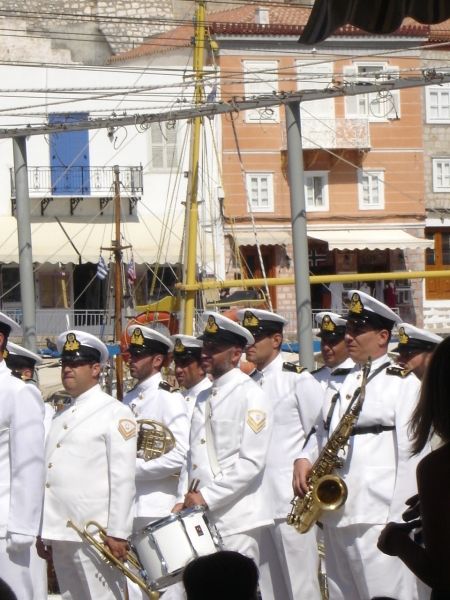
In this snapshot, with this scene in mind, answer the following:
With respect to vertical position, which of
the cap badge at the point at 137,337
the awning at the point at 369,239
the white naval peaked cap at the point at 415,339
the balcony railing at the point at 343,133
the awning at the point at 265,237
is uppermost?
the balcony railing at the point at 343,133

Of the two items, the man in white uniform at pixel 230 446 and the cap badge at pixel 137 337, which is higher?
the cap badge at pixel 137 337

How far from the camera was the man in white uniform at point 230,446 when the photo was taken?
24.1 ft

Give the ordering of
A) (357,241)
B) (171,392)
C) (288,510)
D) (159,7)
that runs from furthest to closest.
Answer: (159,7)
(357,241)
(171,392)
(288,510)

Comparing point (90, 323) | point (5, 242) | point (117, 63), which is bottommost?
point (90, 323)

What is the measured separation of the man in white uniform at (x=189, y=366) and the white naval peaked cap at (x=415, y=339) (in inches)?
65.9

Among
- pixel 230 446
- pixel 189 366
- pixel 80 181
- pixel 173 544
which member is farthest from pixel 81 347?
pixel 80 181

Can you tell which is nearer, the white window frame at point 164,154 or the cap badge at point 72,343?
the cap badge at point 72,343

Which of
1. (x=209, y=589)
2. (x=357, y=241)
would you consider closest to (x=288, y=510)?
(x=209, y=589)

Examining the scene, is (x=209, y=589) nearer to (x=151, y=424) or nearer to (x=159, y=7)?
(x=151, y=424)

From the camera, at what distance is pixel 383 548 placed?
445 cm

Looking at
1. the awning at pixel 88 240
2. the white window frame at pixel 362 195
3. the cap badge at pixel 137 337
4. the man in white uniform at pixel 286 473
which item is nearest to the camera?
the man in white uniform at pixel 286 473

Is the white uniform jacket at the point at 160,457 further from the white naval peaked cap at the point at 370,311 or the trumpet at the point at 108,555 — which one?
the white naval peaked cap at the point at 370,311

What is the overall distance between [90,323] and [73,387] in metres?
29.6

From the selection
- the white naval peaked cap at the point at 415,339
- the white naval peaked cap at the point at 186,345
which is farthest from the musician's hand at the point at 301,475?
the white naval peaked cap at the point at 186,345
